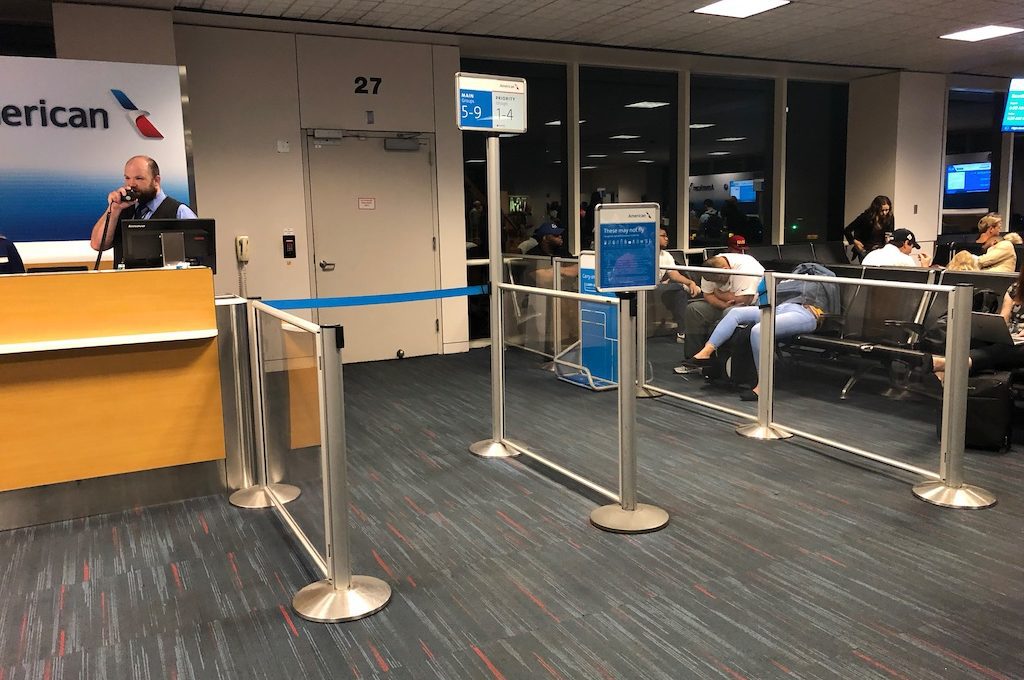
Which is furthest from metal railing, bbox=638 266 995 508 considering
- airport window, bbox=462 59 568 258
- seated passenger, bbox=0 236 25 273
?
airport window, bbox=462 59 568 258

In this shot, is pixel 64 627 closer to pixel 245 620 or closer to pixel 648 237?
pixel 245 620

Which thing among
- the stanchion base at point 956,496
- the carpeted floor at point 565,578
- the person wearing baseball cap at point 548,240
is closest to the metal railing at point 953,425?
the stanchion base at point 956,496

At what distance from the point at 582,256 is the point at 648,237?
2.92 m

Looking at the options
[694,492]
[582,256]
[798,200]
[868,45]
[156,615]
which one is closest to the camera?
[156,615]

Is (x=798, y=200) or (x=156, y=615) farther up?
(x=798, y=200)

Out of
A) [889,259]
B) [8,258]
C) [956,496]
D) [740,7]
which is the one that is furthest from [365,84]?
[956,496]

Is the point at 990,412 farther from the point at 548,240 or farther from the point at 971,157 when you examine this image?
the point at 971,157

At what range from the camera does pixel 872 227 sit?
9320 mm

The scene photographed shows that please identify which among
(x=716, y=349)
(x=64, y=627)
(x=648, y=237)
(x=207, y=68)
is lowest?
(x=64, y=627)

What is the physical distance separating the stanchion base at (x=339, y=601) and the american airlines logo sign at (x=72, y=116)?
→ 4655 mm

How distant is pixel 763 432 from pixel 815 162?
7.13m

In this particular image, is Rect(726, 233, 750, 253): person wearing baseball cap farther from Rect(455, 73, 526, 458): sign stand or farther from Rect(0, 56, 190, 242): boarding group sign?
Rect(0, 56, 190, 242): boarding group sign

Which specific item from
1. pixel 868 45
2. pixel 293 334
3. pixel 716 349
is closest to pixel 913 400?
pixel 716 349

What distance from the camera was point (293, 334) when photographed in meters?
3.24
